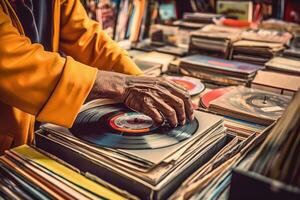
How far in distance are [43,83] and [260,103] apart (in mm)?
723

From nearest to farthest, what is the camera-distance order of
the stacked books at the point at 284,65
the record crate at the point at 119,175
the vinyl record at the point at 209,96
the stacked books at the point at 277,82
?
the record crate at the point at 119,175, the vinyl record at the point at 209,96, the stacked books at the point at 277,82, the stacked books at the point at 284,65

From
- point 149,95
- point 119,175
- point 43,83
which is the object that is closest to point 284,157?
point 119,175

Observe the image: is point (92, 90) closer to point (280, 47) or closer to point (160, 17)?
point (280, 47)

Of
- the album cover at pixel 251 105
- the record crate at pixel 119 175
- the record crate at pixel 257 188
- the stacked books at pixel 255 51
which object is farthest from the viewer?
the stacked books at pixel 255 51

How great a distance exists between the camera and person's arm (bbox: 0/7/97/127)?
2.89 ft

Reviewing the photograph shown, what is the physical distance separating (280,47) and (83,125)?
1311 millimetres

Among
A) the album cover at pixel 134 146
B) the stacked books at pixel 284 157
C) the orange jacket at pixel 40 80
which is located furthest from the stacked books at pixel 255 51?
the stacked books at pixel 284 157

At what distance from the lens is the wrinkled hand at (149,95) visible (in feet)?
3.12

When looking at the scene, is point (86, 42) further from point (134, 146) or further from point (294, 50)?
point (294, 50)

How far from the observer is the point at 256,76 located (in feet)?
5.11

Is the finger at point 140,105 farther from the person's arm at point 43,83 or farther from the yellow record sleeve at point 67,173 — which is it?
the yellow record sleeve at point 67,173

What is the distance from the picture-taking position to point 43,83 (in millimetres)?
884

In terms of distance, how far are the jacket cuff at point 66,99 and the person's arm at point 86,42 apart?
455mm

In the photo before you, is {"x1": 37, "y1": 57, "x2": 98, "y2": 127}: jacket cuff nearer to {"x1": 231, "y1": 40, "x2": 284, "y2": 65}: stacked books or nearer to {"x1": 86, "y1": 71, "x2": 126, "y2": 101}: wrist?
{"x1": 86, "y1": 71, "x2": 126, "y2": 101}: wrist
